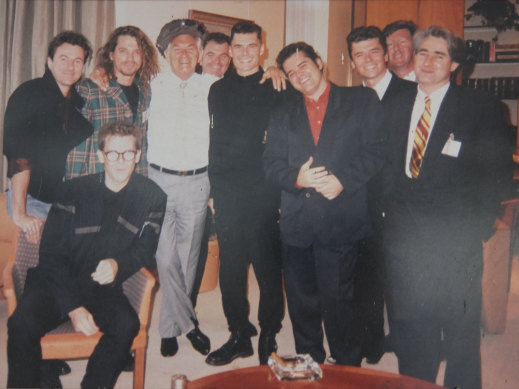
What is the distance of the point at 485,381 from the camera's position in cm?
251

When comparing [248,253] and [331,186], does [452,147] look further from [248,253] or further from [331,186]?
[248,253]

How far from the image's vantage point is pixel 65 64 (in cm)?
244

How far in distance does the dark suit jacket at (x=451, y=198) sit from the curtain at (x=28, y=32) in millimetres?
2589

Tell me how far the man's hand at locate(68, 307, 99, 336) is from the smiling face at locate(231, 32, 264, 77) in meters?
1.40

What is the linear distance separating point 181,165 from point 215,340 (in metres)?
1.12

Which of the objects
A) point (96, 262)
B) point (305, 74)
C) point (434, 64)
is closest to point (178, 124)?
point (305, 74)

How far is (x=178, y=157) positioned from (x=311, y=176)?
81 centimetres

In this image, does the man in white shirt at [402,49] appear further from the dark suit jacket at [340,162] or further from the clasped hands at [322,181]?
the clasped hands at [322,181]

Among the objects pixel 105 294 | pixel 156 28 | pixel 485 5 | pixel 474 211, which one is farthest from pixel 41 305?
pixel 485 5

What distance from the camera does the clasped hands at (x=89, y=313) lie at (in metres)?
1.95

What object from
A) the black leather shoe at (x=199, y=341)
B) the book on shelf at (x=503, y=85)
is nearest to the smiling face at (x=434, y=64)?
the black leather shoe at (x=199, y=341)

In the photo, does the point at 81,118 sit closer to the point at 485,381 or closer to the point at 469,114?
the point at 469,114

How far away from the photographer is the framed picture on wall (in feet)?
14.0

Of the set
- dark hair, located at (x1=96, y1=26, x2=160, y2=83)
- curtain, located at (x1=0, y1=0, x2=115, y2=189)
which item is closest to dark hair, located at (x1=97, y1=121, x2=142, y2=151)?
dark hair, located at (x1=96, y1=26, x2=160, y2=83)
